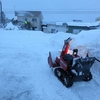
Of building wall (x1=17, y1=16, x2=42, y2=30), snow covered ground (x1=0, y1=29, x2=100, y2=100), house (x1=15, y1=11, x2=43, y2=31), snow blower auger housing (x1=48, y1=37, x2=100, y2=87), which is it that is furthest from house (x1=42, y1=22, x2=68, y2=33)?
snow blower auger housing (x1=48, y1=37, x2=100, y2=87)

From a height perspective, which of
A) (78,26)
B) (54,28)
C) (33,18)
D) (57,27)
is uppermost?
(33,18)

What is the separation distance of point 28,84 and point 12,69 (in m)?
1.22

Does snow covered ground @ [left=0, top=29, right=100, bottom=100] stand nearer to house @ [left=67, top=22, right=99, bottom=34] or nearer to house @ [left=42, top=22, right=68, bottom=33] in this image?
house @ [left=67, top=22, right=99, bottom=34]

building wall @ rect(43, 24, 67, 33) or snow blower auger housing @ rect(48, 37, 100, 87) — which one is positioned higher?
snow blower auger housing @ rect(48, 37, 100, 87)

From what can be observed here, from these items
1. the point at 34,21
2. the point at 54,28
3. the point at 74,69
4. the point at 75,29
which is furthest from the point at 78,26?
the point at 74,69

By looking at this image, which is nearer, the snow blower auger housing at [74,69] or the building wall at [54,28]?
the snow blower auger housing at [74,69]

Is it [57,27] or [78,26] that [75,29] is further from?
[57,27]

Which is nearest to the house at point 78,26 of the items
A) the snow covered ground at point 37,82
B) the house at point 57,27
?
the house at point 57,27

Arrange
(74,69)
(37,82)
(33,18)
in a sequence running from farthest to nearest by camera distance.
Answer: (33,18)
(37,82)
(74,69)

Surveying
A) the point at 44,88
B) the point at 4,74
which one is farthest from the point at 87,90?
the point at 4,74

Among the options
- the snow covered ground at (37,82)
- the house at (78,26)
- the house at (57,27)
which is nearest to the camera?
the snow covered ground at (37,82)

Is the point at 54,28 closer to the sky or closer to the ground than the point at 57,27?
closer to the ground

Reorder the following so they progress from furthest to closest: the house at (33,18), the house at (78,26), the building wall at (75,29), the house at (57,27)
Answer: the house at (33,18), the house at (57,27), the building wall at (75,29), the house at (78,26)

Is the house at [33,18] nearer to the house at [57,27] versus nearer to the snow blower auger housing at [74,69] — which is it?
the house at [57,27]
